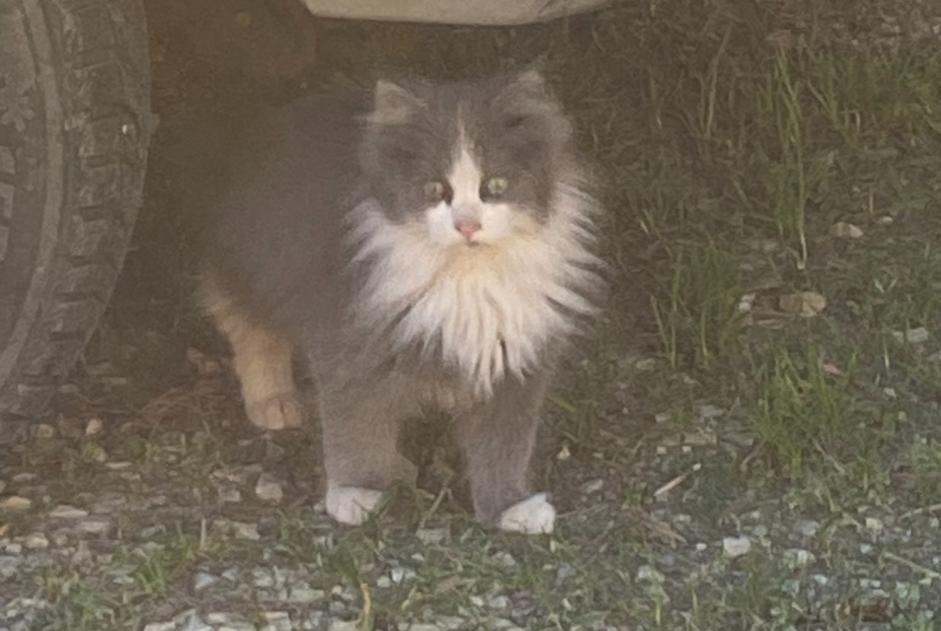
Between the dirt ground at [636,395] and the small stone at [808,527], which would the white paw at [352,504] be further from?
the small stone at [808,527]

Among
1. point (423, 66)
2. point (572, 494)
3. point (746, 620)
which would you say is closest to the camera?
point (746, 620)

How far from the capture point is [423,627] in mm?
2770

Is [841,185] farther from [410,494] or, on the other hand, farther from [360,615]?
[360,615]

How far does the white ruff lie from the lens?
9.55ft

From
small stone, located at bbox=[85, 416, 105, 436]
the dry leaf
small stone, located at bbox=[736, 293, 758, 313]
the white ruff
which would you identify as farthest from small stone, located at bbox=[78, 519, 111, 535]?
the dry leaf

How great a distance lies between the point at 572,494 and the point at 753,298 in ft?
2.75

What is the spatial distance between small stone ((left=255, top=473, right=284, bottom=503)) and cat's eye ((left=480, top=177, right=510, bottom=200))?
76 cm

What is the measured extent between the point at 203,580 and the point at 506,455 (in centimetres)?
57

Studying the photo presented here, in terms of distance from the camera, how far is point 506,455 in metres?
3.09

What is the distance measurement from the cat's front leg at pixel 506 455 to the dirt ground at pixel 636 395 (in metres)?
0.05

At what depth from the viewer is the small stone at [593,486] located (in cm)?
321

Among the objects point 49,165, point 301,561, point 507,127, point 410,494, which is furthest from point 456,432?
point 49,165

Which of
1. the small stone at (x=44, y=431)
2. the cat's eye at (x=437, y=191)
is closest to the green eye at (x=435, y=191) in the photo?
the cat's eye at (x=437, y=191)

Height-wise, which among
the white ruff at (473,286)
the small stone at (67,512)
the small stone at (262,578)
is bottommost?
the small stone at (262,578)
